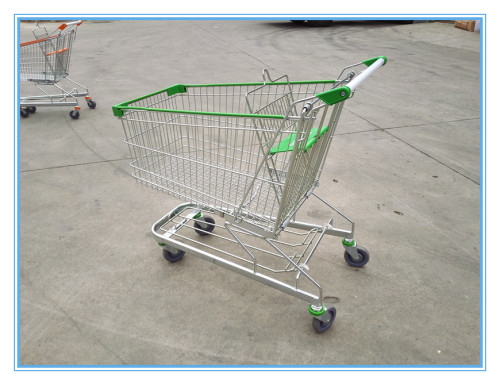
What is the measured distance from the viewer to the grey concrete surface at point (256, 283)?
2.13 meters

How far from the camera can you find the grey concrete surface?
7.00ft

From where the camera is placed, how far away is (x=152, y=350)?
2105 millimetres

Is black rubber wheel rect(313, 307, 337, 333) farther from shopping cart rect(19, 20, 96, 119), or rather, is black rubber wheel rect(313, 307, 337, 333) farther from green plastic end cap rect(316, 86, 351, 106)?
shopping cart rect(19, 20, 96, 119)

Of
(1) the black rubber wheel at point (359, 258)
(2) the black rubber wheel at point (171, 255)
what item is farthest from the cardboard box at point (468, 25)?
(2) the black rubber wheel at point (171, 255)

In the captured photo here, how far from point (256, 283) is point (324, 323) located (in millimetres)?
552

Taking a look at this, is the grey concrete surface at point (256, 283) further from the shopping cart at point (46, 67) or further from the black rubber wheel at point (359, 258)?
the shopping cart at point (46, 67)

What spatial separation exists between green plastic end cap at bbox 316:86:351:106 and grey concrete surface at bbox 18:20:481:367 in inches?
52.3

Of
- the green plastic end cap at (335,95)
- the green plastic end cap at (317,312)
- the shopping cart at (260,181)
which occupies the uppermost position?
the green plastic end cap at (335,95)

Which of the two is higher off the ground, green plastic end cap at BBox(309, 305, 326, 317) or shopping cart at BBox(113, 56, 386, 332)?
shopping cart at BBox(113, 56, 386, 332)

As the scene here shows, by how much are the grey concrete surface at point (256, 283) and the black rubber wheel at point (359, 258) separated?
5 centimetres

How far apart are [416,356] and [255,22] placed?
14258 mm

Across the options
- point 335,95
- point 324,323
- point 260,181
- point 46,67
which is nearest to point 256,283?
point 324,323

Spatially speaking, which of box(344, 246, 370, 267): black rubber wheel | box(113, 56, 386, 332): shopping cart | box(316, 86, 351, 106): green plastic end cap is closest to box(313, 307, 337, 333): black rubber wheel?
box(113, 56, 386, 332): shopping cart

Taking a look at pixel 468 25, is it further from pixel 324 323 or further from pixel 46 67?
pixel 324 323
